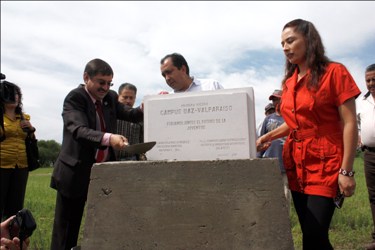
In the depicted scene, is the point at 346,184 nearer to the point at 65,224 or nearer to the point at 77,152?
the point at 77,152

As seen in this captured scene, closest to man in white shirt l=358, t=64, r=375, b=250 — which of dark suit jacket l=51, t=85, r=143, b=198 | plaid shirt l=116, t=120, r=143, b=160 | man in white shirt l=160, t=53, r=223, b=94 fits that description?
man in white shirt l=160, t=53, r=223, b=94

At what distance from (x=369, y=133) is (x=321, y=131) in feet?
8.07

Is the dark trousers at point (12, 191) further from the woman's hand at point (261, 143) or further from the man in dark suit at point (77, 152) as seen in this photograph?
the woman's hand at point (261, 143)

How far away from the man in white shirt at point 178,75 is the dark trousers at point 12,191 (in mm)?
2169

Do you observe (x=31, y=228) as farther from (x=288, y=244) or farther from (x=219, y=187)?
(x=288, y=244)

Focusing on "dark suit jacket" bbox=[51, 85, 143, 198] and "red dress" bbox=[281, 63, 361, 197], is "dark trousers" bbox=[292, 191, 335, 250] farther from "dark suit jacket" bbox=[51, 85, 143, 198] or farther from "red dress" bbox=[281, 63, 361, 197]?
"dark suit jacket" bbox=[51, 85, 143, 198]

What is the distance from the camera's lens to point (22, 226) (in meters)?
2.31

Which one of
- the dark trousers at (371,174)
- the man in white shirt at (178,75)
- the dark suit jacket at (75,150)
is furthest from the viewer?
the dark trousers at (371,174)

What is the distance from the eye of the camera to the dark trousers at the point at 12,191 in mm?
4770

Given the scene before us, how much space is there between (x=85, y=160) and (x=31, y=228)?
1.12 meters

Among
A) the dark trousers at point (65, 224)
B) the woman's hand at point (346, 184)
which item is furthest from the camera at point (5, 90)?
the woman's hand at point (346, 184)

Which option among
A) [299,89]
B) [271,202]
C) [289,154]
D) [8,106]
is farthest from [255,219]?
[8,106]

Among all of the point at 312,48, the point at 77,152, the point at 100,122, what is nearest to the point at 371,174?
the point at 312,48

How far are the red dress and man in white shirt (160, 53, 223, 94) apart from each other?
1666 millimetres
